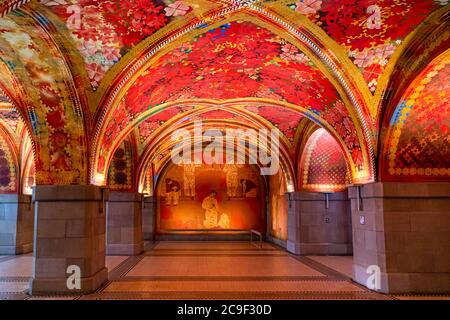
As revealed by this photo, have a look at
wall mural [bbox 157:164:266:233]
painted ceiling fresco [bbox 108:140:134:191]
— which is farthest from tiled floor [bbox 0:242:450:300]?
wall mural [bbox 157:164:266:233]

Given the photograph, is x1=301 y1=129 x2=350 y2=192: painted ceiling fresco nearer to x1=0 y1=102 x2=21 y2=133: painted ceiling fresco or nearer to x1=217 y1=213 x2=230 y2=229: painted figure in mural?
x1=217 y1=213 x2=230 y2=229: painted figure in mural

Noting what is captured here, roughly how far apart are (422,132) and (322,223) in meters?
5.80

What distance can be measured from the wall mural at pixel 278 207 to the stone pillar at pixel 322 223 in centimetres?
180

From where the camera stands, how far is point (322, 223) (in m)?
12.3

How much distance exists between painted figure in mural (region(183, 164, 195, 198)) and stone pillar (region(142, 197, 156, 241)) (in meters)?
1.77

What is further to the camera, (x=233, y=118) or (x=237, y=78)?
(x=233, y=118)

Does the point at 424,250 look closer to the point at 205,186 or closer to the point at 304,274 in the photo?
the point at 304,274

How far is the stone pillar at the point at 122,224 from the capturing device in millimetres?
12188

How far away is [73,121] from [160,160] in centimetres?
1037

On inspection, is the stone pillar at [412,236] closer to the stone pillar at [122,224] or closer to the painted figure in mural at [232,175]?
the stone pillar at [122,224]

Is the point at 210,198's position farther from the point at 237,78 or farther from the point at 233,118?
the point at 237,78

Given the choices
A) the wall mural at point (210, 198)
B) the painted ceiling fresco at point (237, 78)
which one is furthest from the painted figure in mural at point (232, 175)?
the painted ceiling fresco at point (237, 78)

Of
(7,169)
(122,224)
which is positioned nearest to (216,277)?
(122,224)

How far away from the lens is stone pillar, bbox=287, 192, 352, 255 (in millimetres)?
12133
